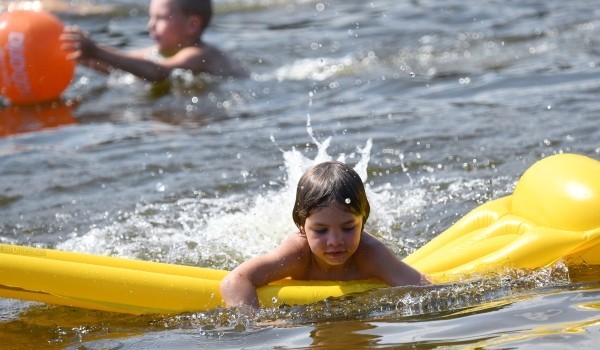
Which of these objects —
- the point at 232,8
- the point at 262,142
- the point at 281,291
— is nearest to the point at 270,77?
the point at 262,142

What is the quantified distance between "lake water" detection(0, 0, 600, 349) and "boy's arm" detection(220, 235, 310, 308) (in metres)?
0.11

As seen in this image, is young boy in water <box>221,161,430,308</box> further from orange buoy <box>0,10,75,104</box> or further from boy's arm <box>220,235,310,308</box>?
orange buoy <box>0,10,75,104</box>

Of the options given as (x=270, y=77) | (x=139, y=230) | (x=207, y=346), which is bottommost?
(x=207, y=346)

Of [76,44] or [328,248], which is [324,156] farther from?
[76,44]

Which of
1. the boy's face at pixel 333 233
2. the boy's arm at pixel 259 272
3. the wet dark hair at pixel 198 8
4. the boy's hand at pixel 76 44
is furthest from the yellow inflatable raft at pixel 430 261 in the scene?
the wet dark hair at pixel 198 8

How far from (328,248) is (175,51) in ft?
17.4

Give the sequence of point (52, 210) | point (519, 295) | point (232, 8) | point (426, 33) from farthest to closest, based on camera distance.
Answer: point (232, 8) → point (426, 33) → point (52, 210) → point (519, 295)

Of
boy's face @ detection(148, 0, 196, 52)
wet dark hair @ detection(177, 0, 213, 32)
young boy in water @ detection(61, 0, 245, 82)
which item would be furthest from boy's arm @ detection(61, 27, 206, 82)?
wet dark hair @ detection(177, 0, 213, 32)

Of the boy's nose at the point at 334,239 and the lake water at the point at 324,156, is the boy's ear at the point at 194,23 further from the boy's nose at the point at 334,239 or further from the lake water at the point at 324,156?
the boy's nose at the point at 334,239

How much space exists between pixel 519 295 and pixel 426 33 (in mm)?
6571

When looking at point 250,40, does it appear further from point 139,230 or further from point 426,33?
point 139,230

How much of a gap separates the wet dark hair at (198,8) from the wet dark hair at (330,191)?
4.98m

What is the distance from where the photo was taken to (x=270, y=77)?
9.59m

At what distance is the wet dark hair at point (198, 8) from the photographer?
9.21 meters
